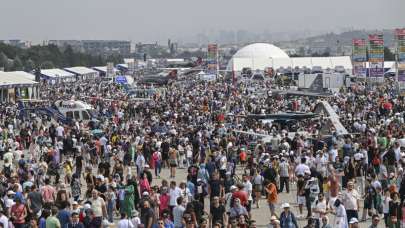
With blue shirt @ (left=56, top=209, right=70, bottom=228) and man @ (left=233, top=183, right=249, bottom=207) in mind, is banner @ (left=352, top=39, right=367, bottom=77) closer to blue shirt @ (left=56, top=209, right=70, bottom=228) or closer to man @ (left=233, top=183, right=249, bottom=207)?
man @ (left=233, top=183, right=249, bottom=207)

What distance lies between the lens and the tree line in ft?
392

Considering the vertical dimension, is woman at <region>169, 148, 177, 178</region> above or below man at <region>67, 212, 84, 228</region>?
below

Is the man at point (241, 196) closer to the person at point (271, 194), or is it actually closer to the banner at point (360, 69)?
the person at point (271, 194)

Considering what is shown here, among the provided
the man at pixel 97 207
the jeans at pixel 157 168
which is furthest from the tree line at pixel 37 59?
the man at pixel 97 207

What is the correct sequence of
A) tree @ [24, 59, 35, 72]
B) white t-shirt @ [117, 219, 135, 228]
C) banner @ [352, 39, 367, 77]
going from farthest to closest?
1. tree @ [24, 59, 35, 72]
2. banner @ [352, 39, 367, 77]
3. white t-shirt @ [117, 219, 135, 228]

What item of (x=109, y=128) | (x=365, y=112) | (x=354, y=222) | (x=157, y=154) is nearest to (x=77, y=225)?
(x=354, y=222)

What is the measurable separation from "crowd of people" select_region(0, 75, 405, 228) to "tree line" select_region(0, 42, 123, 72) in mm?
81792

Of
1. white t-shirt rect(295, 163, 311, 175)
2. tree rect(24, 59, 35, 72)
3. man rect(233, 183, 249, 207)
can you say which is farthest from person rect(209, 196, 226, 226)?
tree rect(24, 59, 35, 72)

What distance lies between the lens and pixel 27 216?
1530 centimetres

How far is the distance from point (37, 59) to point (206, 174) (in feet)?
379

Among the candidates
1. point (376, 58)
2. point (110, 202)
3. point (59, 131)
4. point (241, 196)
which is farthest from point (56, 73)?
point (241, 196)

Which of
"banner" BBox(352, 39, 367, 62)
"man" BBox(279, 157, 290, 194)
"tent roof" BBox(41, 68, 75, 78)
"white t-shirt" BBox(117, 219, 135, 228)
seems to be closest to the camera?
"white t-shirt" BBox(117, 219, 135, 228)

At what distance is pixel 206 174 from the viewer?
18703mm

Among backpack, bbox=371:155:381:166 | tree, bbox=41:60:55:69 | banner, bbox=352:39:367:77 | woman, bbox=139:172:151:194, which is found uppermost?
banner, bbox=352:39:367:77
